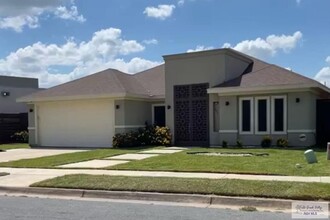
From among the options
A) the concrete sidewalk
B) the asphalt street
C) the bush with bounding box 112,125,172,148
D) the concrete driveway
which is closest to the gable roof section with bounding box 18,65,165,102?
the bush with bounding box 112,125,172,148

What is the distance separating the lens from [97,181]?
10828mm

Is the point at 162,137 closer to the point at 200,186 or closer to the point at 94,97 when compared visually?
the point at 94,97

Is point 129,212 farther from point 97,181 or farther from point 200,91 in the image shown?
point 200,91

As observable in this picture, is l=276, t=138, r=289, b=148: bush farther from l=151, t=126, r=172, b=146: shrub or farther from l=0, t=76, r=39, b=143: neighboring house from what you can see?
l=0, t=76, r=39, b=143: neighboring house

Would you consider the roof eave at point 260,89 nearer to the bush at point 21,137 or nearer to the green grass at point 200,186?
the green grass at point 200,186

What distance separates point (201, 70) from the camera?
2231cm

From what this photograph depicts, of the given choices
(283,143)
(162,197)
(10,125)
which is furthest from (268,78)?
(10,125)

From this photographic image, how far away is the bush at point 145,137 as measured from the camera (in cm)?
2233

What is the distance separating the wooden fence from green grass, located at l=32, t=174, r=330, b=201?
18959 mm

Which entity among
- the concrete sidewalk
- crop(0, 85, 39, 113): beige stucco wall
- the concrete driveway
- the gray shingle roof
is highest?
the gray shingle roof

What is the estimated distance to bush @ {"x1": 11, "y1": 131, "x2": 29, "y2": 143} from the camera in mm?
28984

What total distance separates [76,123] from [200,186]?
630 inches

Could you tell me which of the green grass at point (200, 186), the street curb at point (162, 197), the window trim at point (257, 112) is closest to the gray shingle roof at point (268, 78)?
the window trim at point (257, 112)

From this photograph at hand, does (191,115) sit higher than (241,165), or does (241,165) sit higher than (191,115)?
(191,115)
